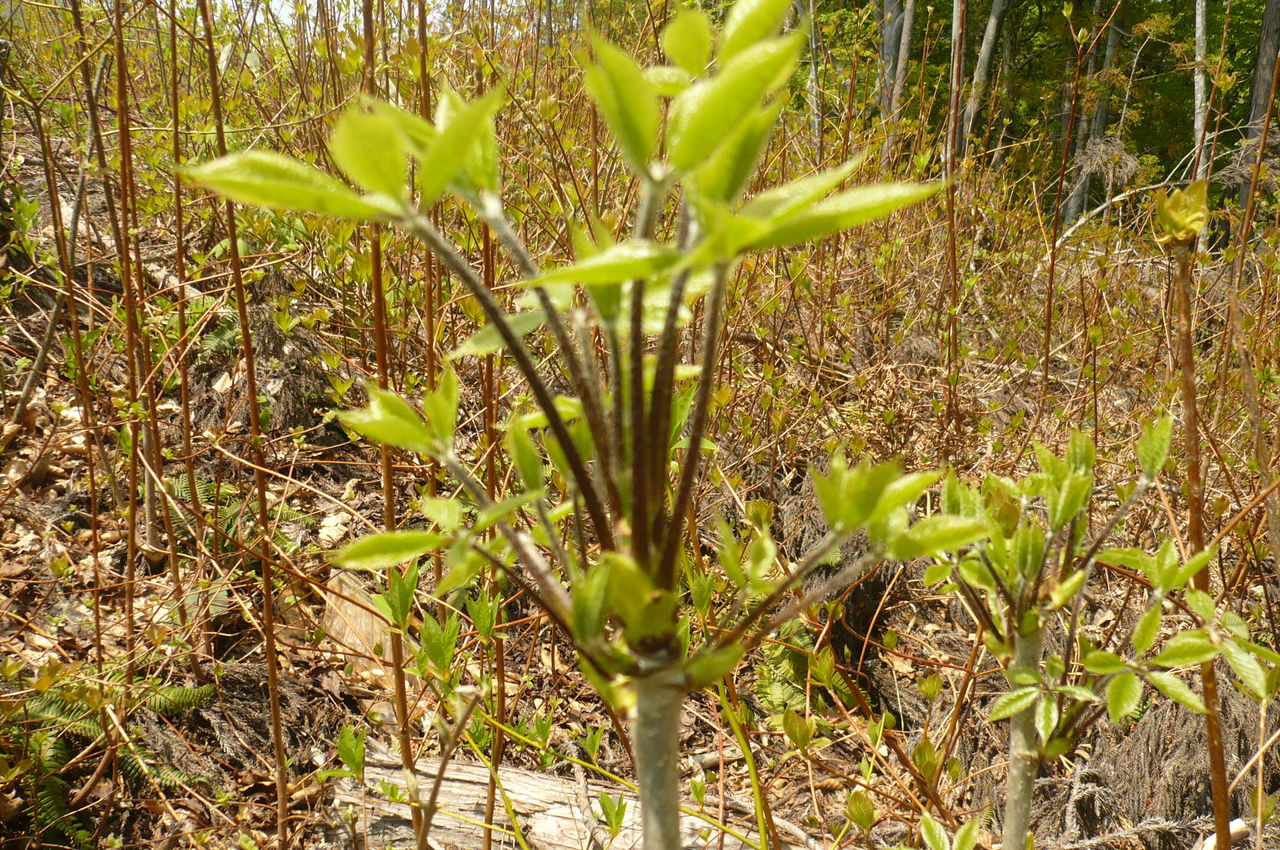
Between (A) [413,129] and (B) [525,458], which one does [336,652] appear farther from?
(A) [413,129]

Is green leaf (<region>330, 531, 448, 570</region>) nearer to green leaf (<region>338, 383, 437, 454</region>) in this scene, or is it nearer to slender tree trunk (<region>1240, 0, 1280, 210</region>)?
green leaf (<region>338, 383, 437, 454</region>)

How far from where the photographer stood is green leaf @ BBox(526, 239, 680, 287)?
319 millimetres

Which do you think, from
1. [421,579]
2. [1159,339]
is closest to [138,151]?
[421,579]

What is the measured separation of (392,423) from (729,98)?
0.84 ft

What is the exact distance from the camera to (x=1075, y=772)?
196 centimetres

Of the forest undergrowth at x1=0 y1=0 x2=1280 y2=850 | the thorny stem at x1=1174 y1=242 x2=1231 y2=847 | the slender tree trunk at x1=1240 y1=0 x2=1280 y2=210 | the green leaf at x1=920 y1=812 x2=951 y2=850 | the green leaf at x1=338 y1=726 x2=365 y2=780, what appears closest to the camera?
the thorny stem at x1=1174 y1=242 x2=1231 y2=847

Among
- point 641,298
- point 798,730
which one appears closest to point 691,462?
point 641,298

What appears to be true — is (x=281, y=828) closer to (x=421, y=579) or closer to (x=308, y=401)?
(x=421, y=579)

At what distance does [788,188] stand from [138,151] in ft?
11.0

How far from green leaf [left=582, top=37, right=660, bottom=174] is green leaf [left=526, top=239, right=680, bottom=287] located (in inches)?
2.2

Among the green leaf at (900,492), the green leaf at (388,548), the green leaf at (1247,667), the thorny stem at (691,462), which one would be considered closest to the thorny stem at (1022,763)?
the green leaf at (1247,667)

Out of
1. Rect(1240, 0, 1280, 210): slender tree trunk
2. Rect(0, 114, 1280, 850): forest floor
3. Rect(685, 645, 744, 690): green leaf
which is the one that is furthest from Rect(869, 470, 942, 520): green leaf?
Rect(1240, 0, 1280, 210): slender tree trunk

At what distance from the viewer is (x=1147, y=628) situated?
1.95 feet

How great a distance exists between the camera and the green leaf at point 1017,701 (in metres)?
0.60
